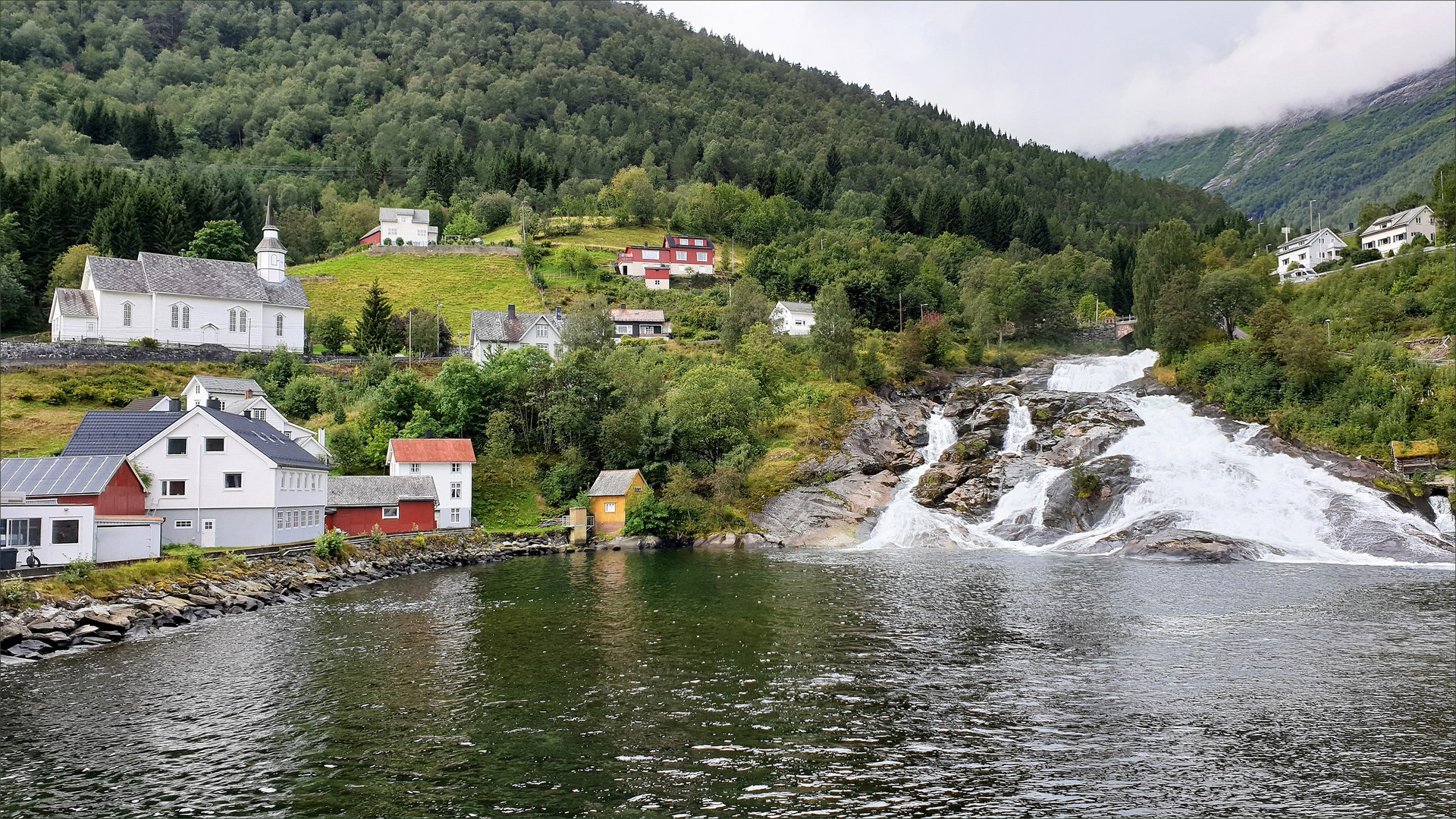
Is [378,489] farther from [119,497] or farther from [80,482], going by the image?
[80,482]

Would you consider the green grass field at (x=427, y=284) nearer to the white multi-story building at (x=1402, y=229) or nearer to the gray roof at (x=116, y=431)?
the gray roof at (x=116, y=431)

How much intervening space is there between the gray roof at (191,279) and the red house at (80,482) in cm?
4445

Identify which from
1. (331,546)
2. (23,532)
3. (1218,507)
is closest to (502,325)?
(331,546)

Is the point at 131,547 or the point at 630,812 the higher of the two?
the point at 131,547

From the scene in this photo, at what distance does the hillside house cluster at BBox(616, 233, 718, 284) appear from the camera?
130m

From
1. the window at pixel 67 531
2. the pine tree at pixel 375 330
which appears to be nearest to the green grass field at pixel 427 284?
the pine tree at pixel 375 330

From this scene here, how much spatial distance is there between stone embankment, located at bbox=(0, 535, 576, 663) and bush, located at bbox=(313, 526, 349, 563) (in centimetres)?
73

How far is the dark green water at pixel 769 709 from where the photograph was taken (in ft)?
59.6

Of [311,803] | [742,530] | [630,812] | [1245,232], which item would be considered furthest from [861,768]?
[1245,232]

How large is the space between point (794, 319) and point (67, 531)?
80.7 m

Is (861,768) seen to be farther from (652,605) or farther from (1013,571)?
(1013,571)

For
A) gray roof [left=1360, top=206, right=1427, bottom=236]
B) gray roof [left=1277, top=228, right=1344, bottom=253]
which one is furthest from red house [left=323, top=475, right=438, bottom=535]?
gray roof [left=1277, top=228, right=1344, bottom=253]

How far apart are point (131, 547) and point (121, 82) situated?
208421mm

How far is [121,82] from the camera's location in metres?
200
